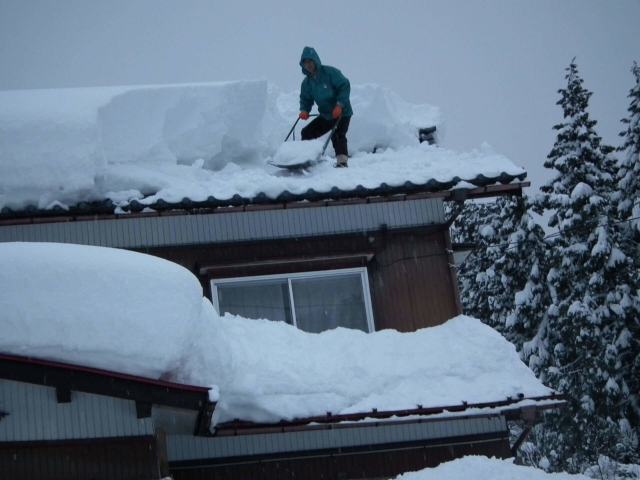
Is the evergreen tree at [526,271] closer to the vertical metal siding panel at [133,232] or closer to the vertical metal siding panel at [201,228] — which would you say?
the vertical metal siding panel at [201,228]

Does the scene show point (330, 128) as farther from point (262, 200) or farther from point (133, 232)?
point (133, 232)

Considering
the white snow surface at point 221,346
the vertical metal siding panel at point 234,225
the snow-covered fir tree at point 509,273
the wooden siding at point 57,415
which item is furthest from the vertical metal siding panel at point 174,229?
the snow-covered fir tree at point 509,273

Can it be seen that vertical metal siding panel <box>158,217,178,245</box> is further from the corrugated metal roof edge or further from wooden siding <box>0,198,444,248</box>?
the corrugated metal roof edge

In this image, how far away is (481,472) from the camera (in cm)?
727

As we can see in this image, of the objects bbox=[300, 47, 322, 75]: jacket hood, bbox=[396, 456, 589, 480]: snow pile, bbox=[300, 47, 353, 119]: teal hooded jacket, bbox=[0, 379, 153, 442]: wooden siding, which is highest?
bbox=[300, 47, 322, 75]: jacket hood

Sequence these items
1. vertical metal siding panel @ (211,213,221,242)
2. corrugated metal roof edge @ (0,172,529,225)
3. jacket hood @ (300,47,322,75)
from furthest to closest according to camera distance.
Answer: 1. jacket hood @ (300,47,322,75)
2. vertical metal siding panel @ (211,213,221,242)
3. corrugated metal roof edge @ (0,172,529,225)

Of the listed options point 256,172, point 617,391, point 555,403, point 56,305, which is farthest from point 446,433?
point 617,391

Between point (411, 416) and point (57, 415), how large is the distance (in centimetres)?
350

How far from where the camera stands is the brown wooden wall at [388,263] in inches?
378

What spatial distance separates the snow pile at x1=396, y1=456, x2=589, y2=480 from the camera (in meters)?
7.16

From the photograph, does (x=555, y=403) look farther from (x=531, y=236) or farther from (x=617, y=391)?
(x=531, y=236)

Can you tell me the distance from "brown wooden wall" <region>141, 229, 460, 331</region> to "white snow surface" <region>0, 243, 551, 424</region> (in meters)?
0.58

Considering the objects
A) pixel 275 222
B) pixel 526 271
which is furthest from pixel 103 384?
pixel 526 271

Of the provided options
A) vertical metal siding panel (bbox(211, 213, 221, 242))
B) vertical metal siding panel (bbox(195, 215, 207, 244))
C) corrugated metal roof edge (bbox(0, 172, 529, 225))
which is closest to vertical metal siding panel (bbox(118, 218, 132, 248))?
corrugated metal roof edge (bbox(0, 172, 529, 225))
